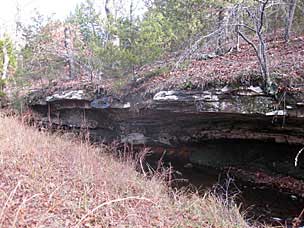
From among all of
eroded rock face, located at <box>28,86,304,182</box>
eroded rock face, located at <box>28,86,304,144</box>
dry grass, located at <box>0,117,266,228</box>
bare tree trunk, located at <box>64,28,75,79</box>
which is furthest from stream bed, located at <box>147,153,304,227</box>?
bare tree trunk, located at <box>64,28,75,79</box>

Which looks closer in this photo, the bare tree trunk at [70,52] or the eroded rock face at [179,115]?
the eroded rock face at [179,115]

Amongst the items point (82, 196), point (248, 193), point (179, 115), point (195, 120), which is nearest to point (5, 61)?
point (179, 115)

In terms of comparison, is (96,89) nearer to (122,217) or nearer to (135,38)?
(135,38)

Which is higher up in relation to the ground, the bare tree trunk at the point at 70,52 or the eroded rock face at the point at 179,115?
the bare tree trunk at the point at 70,52

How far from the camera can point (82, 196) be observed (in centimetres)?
397

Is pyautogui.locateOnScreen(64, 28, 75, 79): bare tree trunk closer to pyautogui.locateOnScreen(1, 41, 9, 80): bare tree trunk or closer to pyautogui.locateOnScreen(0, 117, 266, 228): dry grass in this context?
pyautogui.locateOnScreen(1, 41, 9, 80): bare tree trunk

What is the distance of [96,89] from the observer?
880 cm

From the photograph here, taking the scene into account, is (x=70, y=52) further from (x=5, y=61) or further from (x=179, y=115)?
(x=179, y=115)

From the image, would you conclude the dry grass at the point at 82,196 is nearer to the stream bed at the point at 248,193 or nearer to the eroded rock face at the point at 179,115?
the stream bed at the point at 248,193

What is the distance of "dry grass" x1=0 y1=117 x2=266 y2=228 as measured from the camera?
3.38 m

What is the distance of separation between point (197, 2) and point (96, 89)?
12.2 ft

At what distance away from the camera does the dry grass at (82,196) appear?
3379 mm

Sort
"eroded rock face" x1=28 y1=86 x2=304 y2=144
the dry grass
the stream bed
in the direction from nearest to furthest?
the dry grass < the stream bed < "eroded rock face" x1=28 y1=86 x2=304 y2=144

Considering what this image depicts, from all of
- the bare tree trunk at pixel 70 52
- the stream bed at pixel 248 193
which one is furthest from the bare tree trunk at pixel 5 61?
the stream bed at pixel 248 193
